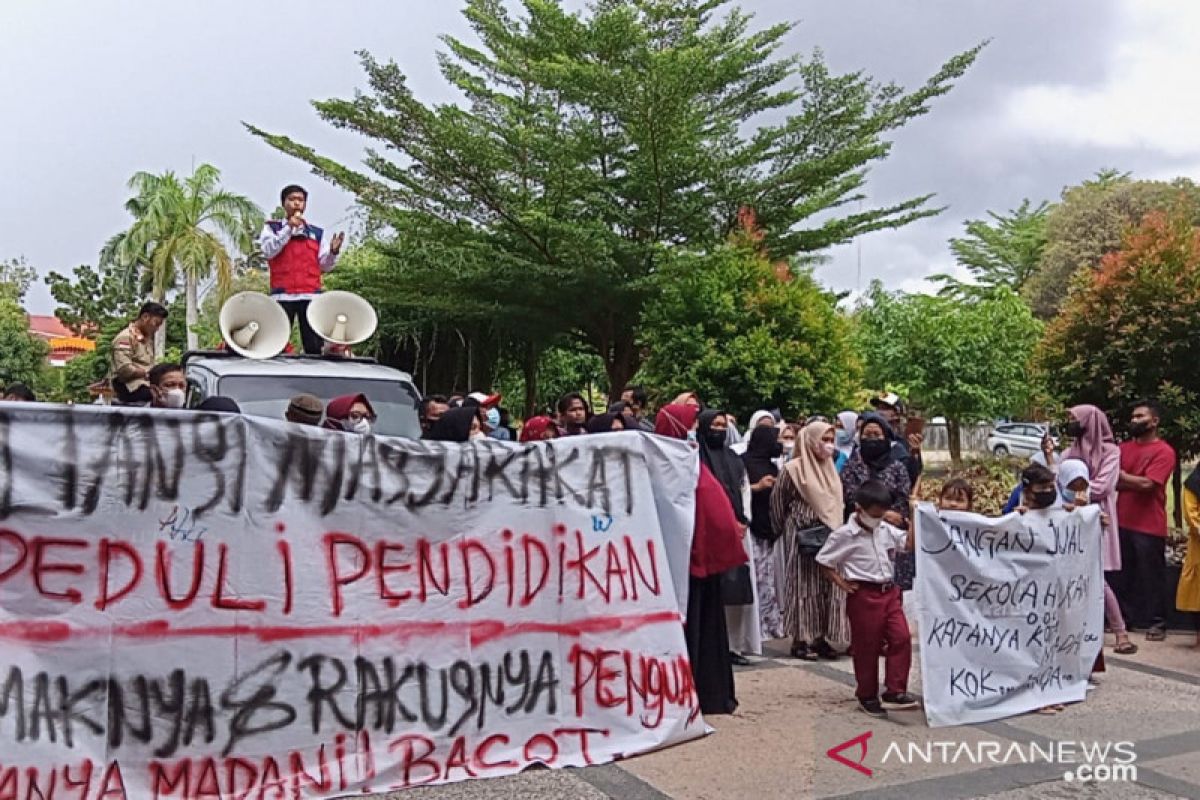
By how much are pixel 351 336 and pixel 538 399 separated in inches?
777

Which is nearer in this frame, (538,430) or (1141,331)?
(538,430)

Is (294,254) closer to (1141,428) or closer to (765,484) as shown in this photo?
(765,484)

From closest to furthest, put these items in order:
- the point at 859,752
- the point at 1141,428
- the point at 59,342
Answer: the point at 859,752, the point at 1141,428, the point at 59,342

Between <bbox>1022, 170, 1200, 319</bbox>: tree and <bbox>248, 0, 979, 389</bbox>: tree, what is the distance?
24966mm

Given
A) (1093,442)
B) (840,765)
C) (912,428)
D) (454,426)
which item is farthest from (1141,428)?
(454,426)

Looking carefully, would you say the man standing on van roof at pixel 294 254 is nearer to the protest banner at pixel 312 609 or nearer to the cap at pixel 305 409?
the cap at pixel 305 409

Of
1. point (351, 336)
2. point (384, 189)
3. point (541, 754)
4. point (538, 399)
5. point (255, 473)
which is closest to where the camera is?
point (255, 473)

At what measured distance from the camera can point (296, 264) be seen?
8.70 m

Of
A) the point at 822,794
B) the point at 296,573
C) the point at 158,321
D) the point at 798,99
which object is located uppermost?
the point at 798,99

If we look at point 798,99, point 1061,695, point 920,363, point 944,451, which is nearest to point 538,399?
point 920,363

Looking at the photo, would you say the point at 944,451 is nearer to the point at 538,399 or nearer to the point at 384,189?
the point at 538,399

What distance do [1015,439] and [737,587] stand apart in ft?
89.7

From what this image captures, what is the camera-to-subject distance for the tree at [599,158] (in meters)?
15.7

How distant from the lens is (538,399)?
27922 mm
